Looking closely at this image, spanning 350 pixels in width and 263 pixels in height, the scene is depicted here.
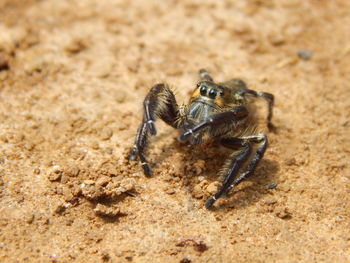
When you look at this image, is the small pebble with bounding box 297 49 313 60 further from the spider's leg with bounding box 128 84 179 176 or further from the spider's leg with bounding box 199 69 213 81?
the spider's leg with bounding box 128 84 179 176

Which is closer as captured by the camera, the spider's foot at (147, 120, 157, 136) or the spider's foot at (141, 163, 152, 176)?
the spider's foot at (147, 120, 157, 136)

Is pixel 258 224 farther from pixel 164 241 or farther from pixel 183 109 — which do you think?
pixel 183 109

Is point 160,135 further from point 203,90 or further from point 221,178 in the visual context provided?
point 221,178

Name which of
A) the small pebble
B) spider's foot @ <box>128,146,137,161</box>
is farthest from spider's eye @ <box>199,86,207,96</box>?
the small pebble

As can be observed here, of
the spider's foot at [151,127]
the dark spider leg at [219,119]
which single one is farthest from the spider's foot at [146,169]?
the dark spider leg at [219,119]

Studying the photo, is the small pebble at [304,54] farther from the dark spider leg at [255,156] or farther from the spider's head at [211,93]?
the dark spider leg at [255,156]

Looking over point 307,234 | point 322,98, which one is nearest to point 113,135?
point 307,234
